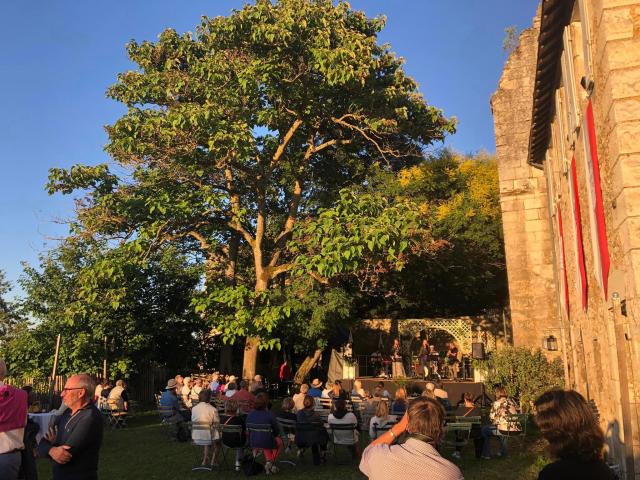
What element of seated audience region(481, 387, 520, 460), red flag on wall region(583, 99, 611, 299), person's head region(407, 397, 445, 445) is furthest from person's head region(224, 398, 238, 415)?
person's head region(407, 397, 445, 445)

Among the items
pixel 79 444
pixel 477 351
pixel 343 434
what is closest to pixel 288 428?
pixel 343 434

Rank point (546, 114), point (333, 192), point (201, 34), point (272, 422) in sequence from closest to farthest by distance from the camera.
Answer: point (272, 422)
point (546, 114)
point (201, 34)
point (333, 192)

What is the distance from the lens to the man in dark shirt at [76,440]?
3.75 metres

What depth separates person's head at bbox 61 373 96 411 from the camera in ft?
12.9

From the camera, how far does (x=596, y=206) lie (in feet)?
22.6

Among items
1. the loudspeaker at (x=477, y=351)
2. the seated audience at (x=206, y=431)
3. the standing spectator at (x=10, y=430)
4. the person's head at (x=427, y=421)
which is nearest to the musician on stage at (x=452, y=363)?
the loudspeaker at (x=477, y=351)

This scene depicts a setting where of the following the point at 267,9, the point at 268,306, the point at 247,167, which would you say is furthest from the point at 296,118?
the point at 268,306

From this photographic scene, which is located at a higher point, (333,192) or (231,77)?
(231,77)

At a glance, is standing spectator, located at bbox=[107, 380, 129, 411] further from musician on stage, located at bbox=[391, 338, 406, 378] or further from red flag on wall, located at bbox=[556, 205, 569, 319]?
red flag on wall, located at bbox=[556, 205, 569, 319]

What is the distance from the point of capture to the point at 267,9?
14883 millimetres

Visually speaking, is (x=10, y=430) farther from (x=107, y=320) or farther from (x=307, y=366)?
(x=307, y=366)

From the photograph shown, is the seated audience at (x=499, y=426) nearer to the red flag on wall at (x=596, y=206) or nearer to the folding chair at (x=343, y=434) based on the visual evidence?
the folding chair at (x=343, y=434)

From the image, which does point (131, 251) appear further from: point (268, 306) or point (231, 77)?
point (231, 77)

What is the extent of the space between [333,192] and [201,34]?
6.31 metres
